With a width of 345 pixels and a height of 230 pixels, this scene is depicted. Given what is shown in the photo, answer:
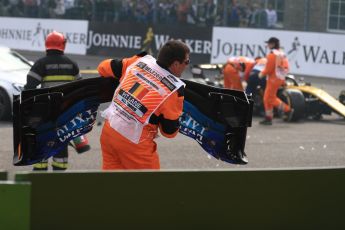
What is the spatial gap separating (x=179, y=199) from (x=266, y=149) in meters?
8.12

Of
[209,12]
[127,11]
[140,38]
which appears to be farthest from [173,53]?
[127,11]

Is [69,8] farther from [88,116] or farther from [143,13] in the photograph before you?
[88,116]

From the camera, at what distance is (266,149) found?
45.2 ft

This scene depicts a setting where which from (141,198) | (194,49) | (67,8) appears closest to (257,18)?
(194,49)

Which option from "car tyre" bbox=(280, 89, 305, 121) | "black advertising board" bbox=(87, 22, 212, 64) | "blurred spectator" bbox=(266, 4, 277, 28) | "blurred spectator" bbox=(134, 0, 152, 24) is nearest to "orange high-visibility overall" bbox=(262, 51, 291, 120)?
"car tyre" bbox=(280, 89, 305, 121)

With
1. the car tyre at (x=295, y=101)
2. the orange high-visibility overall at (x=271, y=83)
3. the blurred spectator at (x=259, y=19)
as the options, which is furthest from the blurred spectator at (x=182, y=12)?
the orange high-visibility overall at (x=271, y=83)

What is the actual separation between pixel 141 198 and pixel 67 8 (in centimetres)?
2486

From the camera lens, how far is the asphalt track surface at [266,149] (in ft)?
40.0

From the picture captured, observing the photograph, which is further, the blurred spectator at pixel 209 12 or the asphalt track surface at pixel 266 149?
the blurred spectator at pixel 209 12

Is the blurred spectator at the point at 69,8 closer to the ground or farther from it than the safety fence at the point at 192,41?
farther from it

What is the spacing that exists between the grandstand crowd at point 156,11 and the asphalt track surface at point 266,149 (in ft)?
30.8

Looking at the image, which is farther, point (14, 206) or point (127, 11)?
point (127, 11)

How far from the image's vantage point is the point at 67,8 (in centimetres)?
3005

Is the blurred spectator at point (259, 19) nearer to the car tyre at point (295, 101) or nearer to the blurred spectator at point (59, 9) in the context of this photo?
the blurred spectator at point (59, 9)
